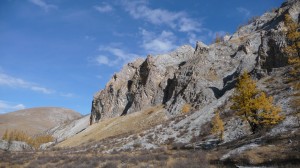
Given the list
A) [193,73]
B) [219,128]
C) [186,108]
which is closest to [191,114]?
[186,108]

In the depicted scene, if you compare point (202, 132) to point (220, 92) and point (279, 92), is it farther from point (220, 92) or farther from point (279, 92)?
point (220, 92)

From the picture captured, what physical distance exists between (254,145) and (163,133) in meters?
33.6

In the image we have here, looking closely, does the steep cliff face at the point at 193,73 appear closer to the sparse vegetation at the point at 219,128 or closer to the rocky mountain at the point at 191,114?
the rocky mountain at the point at 191,114

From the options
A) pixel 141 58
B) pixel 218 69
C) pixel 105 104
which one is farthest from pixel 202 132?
pixel 141 58

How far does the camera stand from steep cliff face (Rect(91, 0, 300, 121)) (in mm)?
75125

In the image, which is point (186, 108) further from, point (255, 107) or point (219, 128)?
point (255, 107)

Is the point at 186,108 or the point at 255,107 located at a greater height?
the point at 186,108

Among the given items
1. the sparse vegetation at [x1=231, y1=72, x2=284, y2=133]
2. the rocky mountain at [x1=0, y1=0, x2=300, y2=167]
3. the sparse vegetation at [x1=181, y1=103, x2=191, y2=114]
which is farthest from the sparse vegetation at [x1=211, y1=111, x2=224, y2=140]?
the sparse vegetation at [x1=181, y1=103, x2=191, y2=114]

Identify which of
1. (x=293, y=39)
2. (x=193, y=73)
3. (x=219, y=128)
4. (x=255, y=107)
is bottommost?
(x=219, y=128)

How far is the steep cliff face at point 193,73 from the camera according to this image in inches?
2958

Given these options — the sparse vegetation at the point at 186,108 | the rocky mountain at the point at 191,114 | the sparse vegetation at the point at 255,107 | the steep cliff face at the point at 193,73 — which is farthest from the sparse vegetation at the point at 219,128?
the sparse vegetation at the point at 186,108

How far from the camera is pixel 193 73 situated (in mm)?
95062

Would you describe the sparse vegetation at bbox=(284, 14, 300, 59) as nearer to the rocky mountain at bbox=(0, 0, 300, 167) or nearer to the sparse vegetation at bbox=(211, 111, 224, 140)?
the rocky mountain at bbox=(0, 0, 300, 167)

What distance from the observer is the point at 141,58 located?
145875 mm
